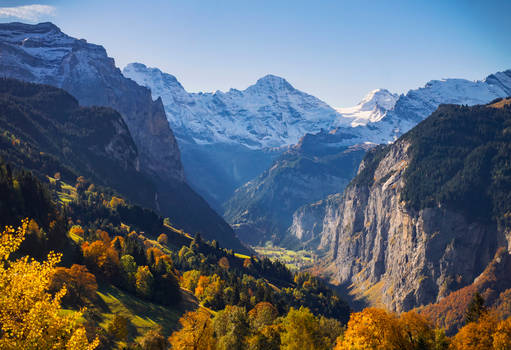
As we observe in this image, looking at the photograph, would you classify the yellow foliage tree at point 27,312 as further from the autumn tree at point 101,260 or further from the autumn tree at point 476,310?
the autumn tree at point 101,260

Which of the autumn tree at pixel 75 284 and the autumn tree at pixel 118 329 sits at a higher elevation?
the autumn tree at pixel 75 284

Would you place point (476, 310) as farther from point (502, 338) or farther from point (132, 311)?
point (132, 311)

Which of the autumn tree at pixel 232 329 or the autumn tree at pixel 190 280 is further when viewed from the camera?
the autumn tree at pixel 190 280

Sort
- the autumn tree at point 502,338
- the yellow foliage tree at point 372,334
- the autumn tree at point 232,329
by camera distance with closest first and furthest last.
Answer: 1. the yellow foliage tree at point 372,334
2. the autumn tree at point 502,338
3. the autumn tree at point 232,329

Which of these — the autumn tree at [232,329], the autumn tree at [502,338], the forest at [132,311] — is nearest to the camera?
the forest at [132,311]

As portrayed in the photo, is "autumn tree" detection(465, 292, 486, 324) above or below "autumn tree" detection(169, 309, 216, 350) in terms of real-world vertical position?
above

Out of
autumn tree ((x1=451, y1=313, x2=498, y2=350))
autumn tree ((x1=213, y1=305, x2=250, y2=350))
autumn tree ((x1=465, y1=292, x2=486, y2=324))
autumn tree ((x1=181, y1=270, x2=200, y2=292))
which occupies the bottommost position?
autumn tree ((x1=181, y1=270, x2=200, y2=292))

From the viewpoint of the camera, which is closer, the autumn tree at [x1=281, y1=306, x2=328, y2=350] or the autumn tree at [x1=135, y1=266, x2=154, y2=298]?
the autumn tree at [x1=281, y1=306, x2=328, y2=350]

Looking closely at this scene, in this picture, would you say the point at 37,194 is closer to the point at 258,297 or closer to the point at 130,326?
the point at 130,326

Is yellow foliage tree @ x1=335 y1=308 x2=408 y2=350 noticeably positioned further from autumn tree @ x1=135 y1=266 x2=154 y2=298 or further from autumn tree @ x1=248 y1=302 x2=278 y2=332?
autumn tree @ x1=135 y1=266 x2=154 y2=298

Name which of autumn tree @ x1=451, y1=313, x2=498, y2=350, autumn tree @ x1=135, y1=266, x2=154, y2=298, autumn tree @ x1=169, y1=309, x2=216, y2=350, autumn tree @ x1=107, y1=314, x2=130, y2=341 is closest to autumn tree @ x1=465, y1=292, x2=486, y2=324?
autumn tree @ x1=451, y1=313, x2=498, y2=350

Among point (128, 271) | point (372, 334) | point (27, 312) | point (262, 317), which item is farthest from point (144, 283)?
point (27, 312)

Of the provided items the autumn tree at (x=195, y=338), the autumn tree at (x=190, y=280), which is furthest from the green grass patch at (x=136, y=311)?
the autumn tree at (x=190, y=280)

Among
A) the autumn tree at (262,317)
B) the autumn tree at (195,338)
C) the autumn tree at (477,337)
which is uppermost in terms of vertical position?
the autumn tree at (477,337)
